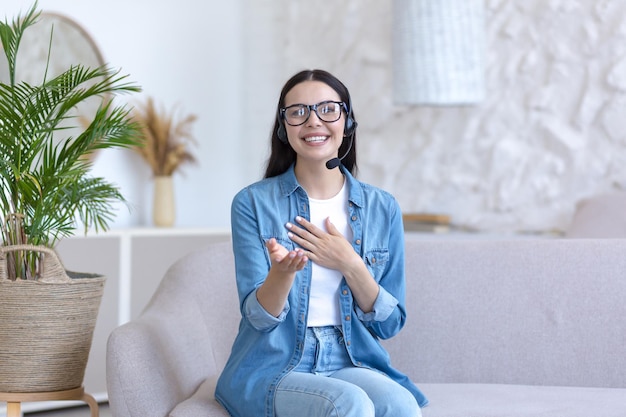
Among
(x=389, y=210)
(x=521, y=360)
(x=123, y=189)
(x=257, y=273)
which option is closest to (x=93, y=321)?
(x=257, y=273)

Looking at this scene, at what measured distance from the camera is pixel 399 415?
1.99m

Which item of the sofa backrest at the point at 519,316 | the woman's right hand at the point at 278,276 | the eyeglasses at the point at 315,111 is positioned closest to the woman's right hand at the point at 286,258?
the woman's right hand at the point at 278,276

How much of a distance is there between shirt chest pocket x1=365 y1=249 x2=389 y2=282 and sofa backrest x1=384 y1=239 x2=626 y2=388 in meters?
0.52

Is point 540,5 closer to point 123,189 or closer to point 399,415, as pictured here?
point 123,189

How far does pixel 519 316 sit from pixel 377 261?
650 mm

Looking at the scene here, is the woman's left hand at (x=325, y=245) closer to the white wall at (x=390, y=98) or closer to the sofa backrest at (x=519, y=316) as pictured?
the sofa backrest at (x=519, y=316)

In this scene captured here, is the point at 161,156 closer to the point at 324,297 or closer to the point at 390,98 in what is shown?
the point at 390,98

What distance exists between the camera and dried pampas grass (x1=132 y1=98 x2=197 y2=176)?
4531 millimetres

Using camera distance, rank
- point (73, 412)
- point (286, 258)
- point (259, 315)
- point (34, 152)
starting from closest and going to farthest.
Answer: point (286, 258) < point (259, 315) < point (34, 152) < point (73, 412)

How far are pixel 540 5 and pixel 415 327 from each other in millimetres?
1887

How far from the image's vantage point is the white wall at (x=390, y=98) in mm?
3857

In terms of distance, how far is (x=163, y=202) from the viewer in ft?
14.9

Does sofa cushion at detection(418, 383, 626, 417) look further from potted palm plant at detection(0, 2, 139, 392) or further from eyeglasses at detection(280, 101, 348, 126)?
potted palm plant at detection(0, 2, 139, 392)

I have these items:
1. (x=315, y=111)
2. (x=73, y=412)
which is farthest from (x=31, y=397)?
(x=73, y=412)
